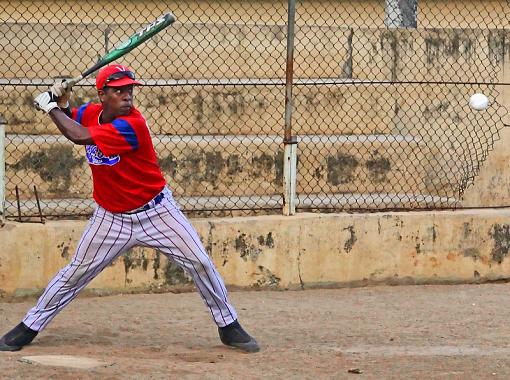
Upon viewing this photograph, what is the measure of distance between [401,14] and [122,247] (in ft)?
19.0

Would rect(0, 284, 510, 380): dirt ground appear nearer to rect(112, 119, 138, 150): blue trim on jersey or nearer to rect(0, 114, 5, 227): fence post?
rect(0, 114, 5, 227): fence post

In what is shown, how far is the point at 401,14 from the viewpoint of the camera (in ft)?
38.0

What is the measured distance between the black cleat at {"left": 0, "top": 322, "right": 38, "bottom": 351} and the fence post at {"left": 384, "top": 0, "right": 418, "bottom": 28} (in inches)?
237

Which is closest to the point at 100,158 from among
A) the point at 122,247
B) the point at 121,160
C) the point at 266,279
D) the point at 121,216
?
the point at 121,160

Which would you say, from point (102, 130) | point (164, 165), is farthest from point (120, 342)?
point (164, 165)

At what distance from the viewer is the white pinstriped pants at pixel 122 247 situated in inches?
261

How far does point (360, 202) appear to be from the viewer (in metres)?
9.40

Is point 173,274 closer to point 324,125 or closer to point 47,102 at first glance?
point 324,125

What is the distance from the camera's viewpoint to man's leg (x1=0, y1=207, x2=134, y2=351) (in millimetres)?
6613

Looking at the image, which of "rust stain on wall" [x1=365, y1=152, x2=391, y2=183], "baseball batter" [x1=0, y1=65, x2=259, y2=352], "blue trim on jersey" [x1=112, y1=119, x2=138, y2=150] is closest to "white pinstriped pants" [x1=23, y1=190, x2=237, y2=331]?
"baseball batter" [x1=0, y1=65, x2=259, y2=352]

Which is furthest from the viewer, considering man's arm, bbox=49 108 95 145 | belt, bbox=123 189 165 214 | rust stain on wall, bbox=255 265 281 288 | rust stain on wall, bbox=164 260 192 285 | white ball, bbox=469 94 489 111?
white ball, bbox=469 94 489 111

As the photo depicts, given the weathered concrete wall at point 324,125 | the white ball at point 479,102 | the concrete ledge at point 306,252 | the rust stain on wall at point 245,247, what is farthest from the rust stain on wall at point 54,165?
the white ball at point 479,102

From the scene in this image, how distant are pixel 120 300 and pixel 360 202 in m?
2.23

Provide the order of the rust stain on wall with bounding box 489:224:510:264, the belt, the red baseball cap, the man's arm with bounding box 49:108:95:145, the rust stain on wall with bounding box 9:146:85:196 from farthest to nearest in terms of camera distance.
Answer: the rust stain on wall with bounding box 489:224:510:264 < the rust stain on wall with bounding box 9:146:85:196 < the belt < the red baseball cap < the man's arm with bounding box 49:108:95:145
